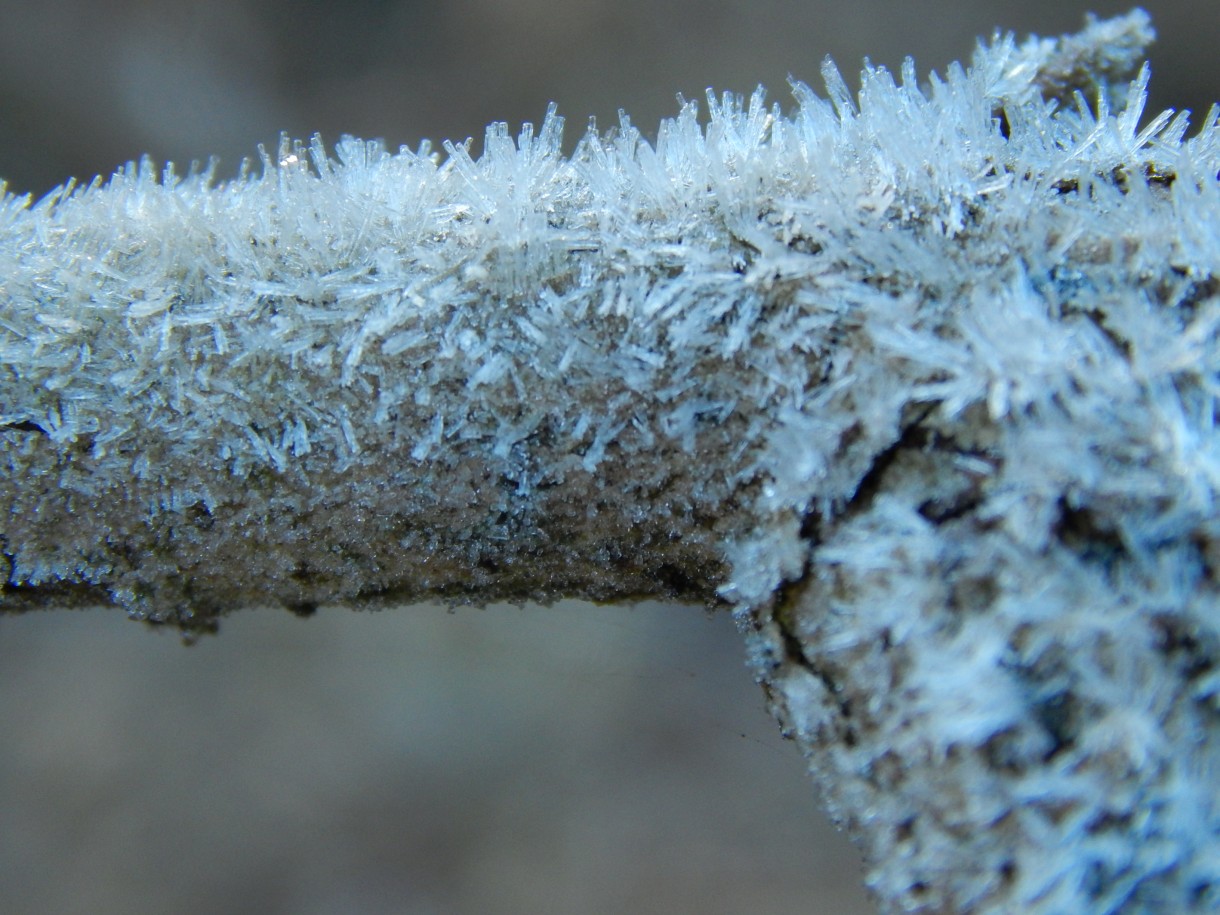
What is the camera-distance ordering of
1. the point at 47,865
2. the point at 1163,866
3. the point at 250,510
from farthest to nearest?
the point at 47,865 → the point at 250,510 → the point at 1163,866

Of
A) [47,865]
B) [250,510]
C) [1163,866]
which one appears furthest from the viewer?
[47,865]

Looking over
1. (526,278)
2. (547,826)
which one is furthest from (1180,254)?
(547,826)

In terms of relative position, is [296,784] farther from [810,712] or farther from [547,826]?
[810,712]

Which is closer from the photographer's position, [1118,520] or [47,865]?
[1118,520]

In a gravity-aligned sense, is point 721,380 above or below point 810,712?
above

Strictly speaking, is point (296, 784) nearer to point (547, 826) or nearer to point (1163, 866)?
point (547, 826)

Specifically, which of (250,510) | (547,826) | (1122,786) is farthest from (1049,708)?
(547,826)
